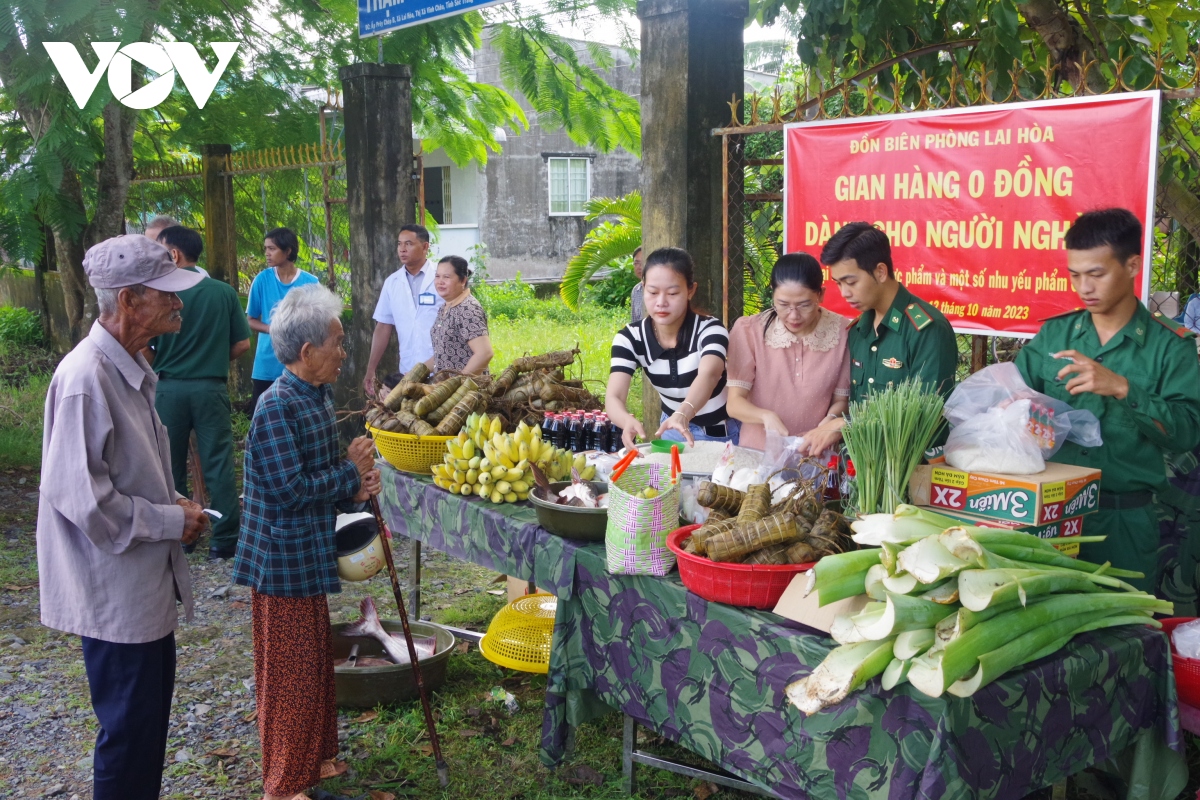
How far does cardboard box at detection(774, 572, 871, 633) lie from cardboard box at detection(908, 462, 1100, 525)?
479mm

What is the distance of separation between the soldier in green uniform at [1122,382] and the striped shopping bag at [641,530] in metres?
1.22

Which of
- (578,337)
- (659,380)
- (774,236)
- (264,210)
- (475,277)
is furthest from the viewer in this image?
(475,277)

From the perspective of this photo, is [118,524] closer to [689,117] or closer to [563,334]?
[689,117]

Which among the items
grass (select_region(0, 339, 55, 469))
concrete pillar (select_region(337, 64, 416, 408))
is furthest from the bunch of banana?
grass (select_region(0, 339, 55, 469))

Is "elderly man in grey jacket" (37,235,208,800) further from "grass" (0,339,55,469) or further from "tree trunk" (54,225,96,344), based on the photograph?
"tree trunk" (54,225,96,344)

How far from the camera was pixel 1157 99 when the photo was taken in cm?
371

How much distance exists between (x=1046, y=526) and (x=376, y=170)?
6262 mm

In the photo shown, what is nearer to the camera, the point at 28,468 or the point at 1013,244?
the point at 1013,244

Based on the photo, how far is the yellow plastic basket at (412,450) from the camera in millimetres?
4277

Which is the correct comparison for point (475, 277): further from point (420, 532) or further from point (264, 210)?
→ point (420, 532)

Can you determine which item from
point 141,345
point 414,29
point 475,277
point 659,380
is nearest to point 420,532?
Result: point 659,380

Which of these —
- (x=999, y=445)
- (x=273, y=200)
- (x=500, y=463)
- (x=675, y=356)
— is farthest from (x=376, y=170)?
(x=999, y=445)

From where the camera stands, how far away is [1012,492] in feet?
8.82

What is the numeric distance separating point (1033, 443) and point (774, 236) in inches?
136
